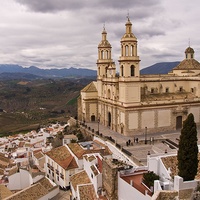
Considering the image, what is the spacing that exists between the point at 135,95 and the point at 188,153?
17.4 metres

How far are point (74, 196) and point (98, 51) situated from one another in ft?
74.2

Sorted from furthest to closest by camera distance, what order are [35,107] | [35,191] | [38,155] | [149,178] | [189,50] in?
1. [35,107]
2. [189,50]
3. [38,155]
4. [35,191]
5. [149,178]

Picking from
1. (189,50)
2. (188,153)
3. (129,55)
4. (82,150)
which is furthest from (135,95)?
(188,153)

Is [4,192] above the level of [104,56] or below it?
below

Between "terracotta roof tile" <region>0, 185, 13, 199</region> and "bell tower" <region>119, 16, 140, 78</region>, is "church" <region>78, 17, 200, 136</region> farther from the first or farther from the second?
"terracotta roof tile" <region>0, 185, 13, 199</region>

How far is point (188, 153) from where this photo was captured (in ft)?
45.7

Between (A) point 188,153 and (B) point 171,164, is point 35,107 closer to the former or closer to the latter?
(B) point 171,164

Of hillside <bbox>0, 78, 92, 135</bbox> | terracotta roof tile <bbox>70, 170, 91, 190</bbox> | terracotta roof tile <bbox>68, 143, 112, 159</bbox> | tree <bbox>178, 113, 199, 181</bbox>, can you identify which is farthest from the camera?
hillside <bbox>0, 78, 92, 135</bbox>

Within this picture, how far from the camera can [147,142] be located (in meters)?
28.4

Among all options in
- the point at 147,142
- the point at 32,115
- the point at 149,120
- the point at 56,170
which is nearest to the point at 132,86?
the point at 149,120

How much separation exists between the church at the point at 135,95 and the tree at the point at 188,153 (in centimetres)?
1667

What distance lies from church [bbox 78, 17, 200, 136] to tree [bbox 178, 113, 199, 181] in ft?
54.7

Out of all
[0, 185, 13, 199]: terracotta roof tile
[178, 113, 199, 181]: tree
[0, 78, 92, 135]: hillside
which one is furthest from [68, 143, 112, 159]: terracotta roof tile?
[0, 78, 92, 135]: hillside

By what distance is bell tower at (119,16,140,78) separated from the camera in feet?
101
